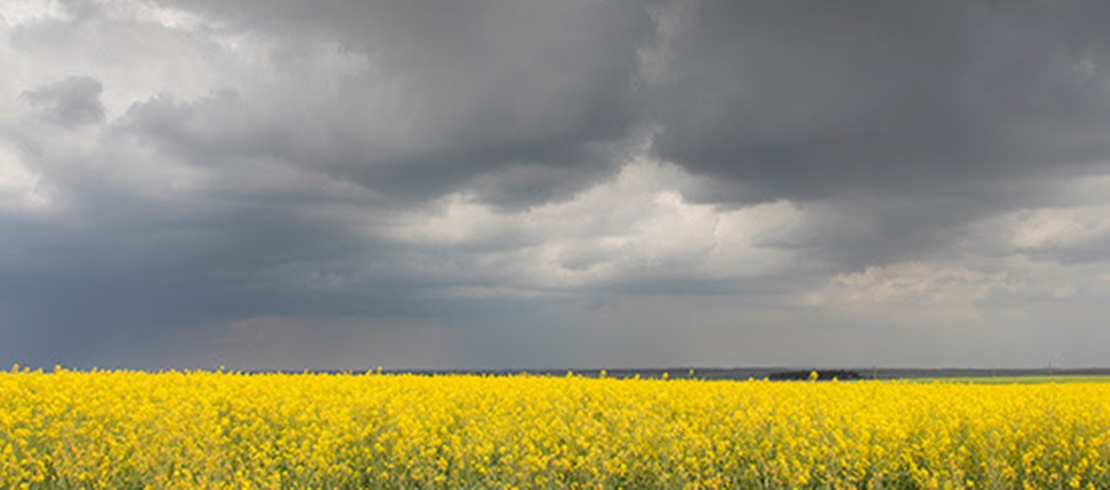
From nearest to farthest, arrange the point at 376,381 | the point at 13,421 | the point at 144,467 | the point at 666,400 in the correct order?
the point at 144,467, the point at 13,421, the point at 666,400, the point at 376,381

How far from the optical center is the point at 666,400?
1593 centimetres

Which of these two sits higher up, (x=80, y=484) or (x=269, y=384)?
(x=269, y=384)

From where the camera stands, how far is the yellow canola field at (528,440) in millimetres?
11422

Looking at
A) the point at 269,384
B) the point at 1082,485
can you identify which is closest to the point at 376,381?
the point at 269,384

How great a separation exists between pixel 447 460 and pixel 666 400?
5.06m

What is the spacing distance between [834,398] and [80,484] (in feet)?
42.6

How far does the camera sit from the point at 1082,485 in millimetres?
13039

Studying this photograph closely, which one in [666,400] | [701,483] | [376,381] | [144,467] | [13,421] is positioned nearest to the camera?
[144,467]

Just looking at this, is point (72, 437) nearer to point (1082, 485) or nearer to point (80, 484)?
point (80, 484)

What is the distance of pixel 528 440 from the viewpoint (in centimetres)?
1276

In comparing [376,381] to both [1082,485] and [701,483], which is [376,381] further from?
[1082,485]

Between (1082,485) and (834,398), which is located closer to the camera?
(1082,485)

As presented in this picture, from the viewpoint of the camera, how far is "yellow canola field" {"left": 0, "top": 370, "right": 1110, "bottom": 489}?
11422mm

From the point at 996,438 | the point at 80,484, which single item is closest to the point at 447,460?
the point at 80,484
